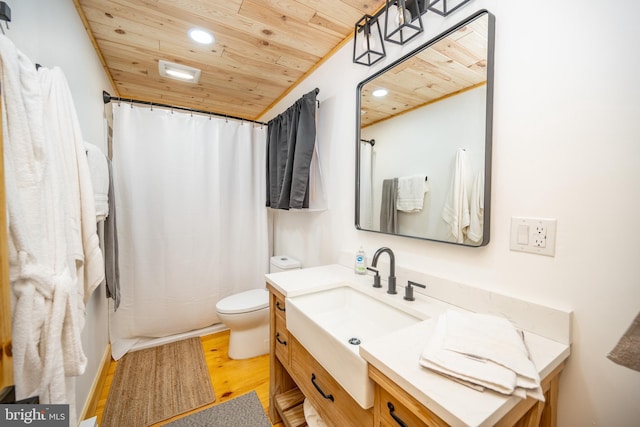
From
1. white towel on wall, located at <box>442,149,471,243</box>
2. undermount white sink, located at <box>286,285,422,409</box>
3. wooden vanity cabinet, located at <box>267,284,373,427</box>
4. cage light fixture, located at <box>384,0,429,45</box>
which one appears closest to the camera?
undermount white sink, located at <box>286,285,422,409</box>

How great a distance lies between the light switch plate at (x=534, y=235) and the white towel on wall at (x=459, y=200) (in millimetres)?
163

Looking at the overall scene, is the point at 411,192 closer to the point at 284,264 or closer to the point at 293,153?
the point at 293,153

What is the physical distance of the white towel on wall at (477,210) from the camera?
970mm

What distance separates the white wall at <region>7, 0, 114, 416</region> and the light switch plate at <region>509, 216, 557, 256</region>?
1.73 m

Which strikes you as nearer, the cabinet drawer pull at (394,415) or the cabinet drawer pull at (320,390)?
the cabinet drawer pull at (394,415)

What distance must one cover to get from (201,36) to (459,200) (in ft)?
5.82

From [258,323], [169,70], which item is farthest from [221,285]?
[169,70]

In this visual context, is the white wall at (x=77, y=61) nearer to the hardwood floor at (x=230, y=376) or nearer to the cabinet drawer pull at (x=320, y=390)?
the hardwood floor at (x=230, y=376)

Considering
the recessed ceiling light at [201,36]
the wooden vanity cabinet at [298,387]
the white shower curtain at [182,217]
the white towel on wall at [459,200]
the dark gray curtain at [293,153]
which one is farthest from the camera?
the white shower curtain at [182,217]

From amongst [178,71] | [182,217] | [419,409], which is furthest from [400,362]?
[178,71]

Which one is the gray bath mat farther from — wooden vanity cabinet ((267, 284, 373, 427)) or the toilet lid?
the toilet lid

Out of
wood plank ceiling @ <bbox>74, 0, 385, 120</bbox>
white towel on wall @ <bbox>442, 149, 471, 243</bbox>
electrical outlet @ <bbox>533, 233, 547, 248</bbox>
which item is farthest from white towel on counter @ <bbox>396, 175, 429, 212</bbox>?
wood plank ceiling @ <bbox>74, 0, 385, 120</bbox>

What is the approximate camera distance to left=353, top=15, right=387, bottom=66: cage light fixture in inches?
53.8

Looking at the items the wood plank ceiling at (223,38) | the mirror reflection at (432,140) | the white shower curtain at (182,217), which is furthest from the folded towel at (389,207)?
the white shower curtain at (182,217)
